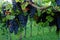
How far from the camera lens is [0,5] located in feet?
5.19

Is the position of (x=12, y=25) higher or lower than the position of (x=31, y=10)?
lower

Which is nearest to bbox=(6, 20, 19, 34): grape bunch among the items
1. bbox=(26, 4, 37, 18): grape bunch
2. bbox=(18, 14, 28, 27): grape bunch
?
bbox=(18, 14, 28, 27): grape bunch

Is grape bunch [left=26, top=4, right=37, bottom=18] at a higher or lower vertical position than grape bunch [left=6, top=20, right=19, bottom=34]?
higher

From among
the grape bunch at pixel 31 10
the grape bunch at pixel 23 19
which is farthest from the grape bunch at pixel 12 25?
the grape bunch at pixel 31 10

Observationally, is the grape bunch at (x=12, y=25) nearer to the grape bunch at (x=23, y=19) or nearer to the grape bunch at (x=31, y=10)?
the grape bunch at (x=23, y=19)

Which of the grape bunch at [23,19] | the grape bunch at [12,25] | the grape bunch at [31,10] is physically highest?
the grape bunch at [31,10]

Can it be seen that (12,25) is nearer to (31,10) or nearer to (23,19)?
(23,19)

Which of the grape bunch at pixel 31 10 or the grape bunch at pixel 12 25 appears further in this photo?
the grape bunch at pixel 12 25

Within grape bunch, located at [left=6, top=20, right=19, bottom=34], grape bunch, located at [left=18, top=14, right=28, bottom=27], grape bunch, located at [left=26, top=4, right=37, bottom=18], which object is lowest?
grape bunch, located at [left=6, top=20, right=19, bottom=34]

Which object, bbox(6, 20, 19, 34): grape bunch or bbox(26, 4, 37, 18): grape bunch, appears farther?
bbox(6, 20, 19, 34): grape bunch

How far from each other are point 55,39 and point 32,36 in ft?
0.76

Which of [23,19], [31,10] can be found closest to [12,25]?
[23,19]

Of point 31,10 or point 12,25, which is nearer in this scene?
point 31,10

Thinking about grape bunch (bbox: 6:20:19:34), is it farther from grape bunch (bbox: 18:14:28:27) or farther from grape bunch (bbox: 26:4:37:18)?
grape bunch (bbox: 26:4:37:18)
